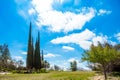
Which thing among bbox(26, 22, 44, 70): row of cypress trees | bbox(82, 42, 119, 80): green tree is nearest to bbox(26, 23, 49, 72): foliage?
bbox(26, 22, 44, 70): row of cypress trees

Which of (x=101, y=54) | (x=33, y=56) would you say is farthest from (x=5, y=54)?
(x=101, y=54)

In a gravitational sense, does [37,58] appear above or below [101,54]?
above

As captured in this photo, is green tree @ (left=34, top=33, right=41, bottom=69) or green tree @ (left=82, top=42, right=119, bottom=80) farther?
green tree @ (left=34, top=33, right=41, bottom=69)

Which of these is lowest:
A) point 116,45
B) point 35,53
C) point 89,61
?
point 89,61

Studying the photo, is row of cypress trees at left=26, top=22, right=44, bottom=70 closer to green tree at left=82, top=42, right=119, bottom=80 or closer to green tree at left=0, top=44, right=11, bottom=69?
green tree at left=0, top=44, right=11, bottom=69

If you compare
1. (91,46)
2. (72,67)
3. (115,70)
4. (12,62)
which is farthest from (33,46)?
(91,46)

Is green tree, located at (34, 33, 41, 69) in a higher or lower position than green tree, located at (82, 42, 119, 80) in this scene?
higher

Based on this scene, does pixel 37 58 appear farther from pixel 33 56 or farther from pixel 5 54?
pixel 5 54

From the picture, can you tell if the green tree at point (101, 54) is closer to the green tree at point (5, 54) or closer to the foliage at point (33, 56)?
the foliage at point (33, 56)

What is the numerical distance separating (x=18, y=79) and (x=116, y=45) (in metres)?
14.7

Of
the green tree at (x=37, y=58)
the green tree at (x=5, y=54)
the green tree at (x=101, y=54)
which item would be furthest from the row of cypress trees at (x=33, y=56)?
the green tree at (x=101, y=54)

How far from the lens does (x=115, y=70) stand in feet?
122

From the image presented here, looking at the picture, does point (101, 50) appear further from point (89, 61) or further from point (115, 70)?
point (115, 70)

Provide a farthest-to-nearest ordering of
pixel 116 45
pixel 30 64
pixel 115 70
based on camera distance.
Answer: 1. pixel 30 64
2. pixel 115 70
3. pixel 116 45
